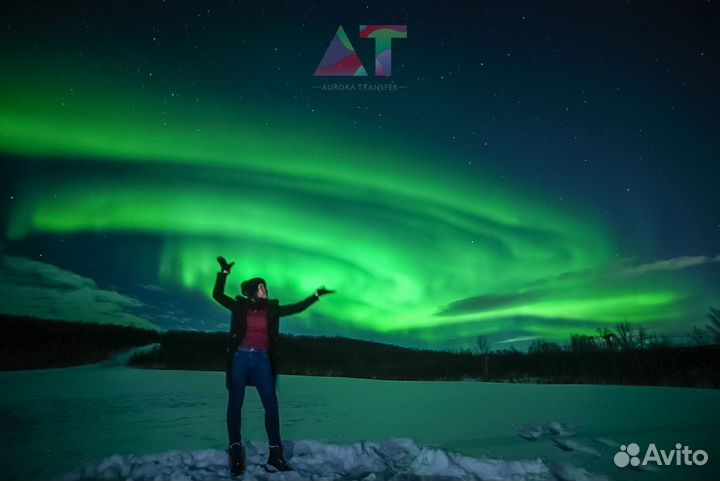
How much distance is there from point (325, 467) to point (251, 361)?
3.69 feet

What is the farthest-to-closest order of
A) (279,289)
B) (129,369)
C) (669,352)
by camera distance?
(129,369) < (669,352) < (279,289)

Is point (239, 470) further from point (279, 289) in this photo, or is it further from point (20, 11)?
point (20, 11)

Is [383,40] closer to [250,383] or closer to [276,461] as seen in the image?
[250,383]

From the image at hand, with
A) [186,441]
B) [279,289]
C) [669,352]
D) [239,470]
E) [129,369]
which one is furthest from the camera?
[129,369]

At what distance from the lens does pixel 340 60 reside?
5102 mm

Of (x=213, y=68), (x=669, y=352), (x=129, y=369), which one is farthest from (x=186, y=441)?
(x=669, y=352)

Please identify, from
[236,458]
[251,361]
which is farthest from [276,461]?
[251,361]

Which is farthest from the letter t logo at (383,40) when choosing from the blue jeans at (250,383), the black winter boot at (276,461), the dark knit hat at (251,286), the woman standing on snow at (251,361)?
the black winter boot at (276,461)

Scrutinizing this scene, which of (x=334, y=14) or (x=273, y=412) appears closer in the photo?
(x=273, y=412)

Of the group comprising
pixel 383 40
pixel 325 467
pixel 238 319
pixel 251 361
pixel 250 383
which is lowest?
pixel 325 467

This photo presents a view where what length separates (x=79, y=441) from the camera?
4359mm

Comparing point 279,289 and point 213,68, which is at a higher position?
point 213,68

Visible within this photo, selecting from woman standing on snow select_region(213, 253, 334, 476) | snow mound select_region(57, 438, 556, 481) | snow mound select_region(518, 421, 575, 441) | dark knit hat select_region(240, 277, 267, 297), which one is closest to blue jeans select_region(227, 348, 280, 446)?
woman standing on snow select_region(213, 253, 334, 476)

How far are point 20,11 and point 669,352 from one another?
8.10 m
